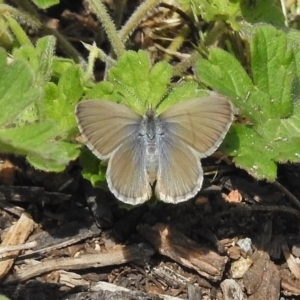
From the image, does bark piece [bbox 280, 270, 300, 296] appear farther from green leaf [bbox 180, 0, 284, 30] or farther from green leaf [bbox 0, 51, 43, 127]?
green leaf [bbox 0, 51, 43, 127]

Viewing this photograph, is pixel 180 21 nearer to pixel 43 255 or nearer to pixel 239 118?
pixel 239 118

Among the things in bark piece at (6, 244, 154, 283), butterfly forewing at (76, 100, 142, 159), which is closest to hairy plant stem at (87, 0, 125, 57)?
butterfly forewing at (76, 100, 142, 159)

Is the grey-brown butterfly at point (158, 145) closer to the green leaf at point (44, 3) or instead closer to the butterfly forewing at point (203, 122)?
the butterfly forewing at point (203, 122)

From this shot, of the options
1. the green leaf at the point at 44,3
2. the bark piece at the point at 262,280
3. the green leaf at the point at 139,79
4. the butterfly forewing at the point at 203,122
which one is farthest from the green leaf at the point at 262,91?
the green leaf at the point at 44,3

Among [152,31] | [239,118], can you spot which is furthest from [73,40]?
[239,118]

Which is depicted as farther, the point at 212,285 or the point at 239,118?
the point at 239,118

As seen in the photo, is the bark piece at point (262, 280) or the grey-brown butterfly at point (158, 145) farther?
the bark piece at point (262, 280)
